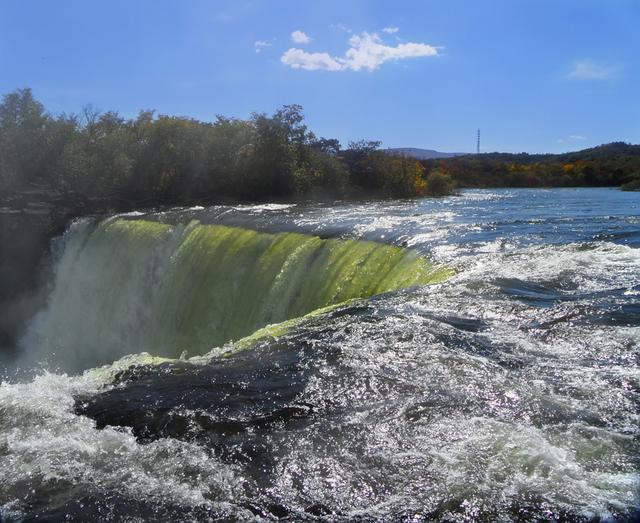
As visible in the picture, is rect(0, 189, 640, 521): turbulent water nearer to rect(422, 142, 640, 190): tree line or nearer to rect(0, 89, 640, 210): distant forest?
rect(0, 89, 640, 210): distant forest

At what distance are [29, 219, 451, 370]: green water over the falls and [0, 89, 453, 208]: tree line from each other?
9749 mm

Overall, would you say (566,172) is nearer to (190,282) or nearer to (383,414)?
(190,282)

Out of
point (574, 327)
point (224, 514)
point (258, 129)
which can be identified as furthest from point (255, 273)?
point (258, 129)

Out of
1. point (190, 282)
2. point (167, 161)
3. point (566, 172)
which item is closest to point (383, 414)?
point (190, 282)

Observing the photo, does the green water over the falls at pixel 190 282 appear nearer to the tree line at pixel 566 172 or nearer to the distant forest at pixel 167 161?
the distant forest at pixel 167 161

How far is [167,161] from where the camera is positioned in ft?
97.8

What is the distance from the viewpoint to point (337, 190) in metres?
32.3

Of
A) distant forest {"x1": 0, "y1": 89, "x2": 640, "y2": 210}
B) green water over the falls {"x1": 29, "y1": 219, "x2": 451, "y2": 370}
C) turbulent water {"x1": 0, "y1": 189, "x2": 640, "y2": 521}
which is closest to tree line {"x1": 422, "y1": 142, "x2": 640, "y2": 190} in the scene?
distant forest {"x1": 0, "y1": 89, "x2": 640, "y2": 210}

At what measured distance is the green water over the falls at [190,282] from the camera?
10.0 meters

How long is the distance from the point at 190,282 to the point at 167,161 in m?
18.3

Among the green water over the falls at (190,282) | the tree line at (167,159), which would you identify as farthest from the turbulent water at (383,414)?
the tree line at (167,159)

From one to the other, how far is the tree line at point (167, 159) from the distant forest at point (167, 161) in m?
0.05

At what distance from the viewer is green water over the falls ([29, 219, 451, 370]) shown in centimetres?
1004

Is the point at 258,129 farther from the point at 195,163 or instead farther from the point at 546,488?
the point at 546,488
